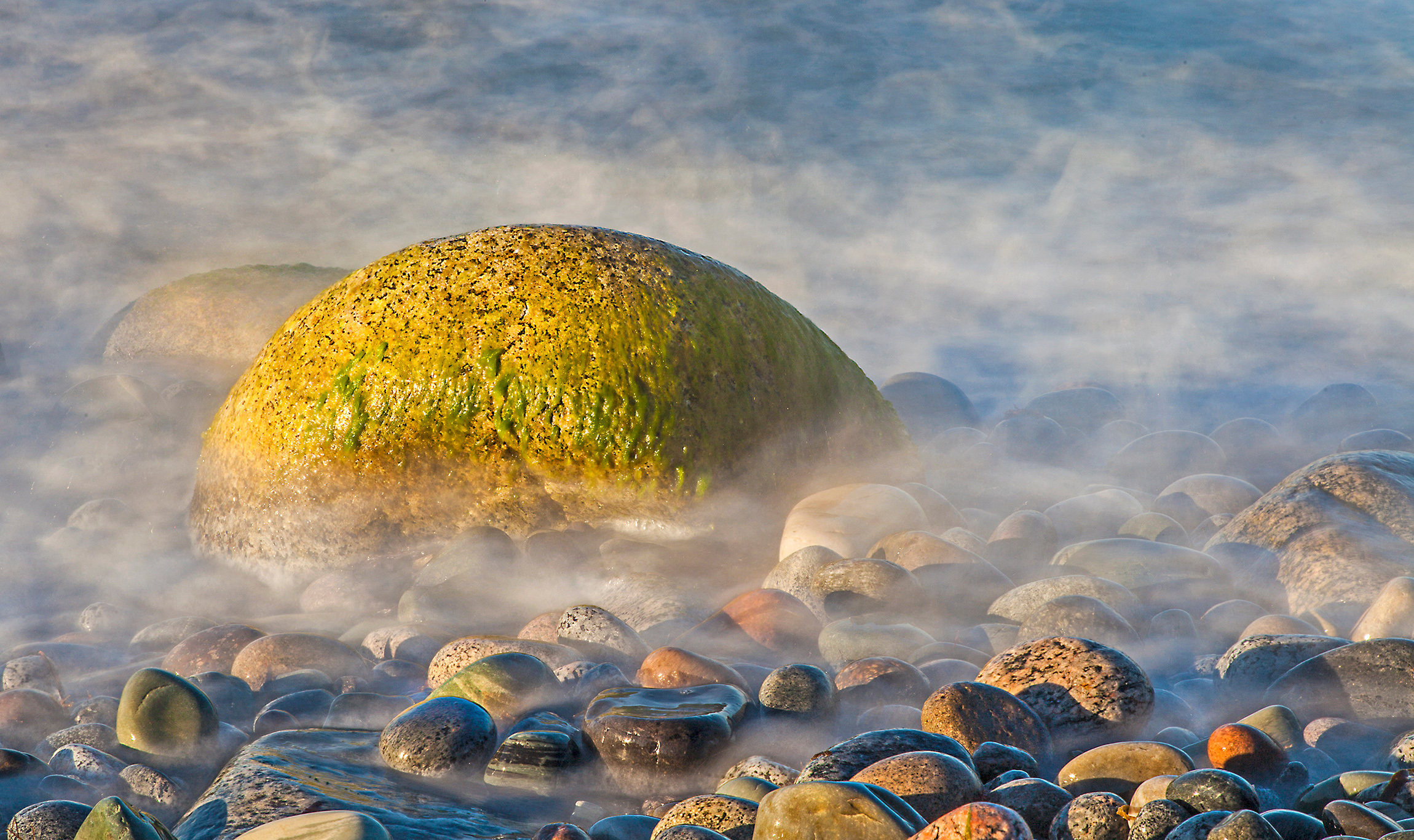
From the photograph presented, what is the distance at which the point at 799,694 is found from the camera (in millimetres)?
3475

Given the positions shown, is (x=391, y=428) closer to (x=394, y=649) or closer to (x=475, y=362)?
(x=475, y=362)

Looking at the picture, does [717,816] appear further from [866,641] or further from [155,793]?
[155,793]

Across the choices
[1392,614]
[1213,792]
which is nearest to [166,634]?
[1213,792]

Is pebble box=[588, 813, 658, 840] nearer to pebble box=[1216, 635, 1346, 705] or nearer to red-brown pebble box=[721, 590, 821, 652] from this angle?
red-brown pebble box=[721, 590, 821, 652]

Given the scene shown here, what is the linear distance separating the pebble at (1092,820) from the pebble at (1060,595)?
1966 mm

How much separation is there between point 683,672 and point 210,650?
2229 mm

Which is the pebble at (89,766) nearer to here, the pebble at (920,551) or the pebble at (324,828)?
the pebble at (324,828)

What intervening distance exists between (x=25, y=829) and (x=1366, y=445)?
8.50m

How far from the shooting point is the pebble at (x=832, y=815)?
2.31 metres

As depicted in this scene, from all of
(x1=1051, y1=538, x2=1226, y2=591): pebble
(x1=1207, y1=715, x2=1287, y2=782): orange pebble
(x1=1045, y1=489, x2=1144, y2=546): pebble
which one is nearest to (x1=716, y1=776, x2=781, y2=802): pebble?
(x1=1207, y1=715, x2=1287, y2=782): orange pebble

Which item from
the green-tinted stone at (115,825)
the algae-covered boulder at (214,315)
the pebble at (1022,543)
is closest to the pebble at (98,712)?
the green-tinted stone at (115,825)

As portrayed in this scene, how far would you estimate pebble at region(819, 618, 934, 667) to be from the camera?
4129mm

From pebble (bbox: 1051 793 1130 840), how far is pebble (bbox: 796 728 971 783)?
0.31 metres

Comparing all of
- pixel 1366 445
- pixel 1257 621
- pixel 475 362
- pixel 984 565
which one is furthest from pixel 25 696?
pixel 1366 445
